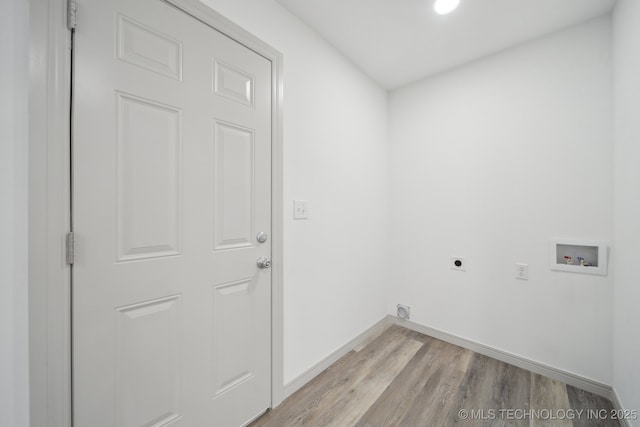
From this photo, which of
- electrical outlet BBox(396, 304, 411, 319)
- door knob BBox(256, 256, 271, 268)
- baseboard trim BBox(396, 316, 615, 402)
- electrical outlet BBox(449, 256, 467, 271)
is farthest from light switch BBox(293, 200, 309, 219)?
baseboard trim BBox(396, 316, 615, 402)

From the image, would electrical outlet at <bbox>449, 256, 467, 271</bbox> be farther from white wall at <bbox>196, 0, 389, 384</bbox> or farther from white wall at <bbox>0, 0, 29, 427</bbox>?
white wall at <bbox>0, 0, 29, 427</bbox>

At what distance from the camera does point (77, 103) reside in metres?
0.86

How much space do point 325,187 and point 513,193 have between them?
1516mm

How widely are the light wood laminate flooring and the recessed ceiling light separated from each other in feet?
8.41

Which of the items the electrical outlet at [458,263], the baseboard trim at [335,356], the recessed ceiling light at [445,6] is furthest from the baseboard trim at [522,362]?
the recessed ceiling light at [445,6]

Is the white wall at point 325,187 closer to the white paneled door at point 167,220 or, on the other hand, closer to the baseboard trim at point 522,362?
the white paneled door at point 167,220

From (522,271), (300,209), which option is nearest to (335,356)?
(300,209)

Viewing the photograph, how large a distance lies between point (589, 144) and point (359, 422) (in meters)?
2.36

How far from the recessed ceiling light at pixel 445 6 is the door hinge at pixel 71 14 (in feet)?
6.12

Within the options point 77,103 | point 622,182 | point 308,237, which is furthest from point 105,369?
point 622,182

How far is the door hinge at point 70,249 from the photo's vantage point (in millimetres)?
837

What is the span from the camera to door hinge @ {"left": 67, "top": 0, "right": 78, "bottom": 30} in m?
0.84

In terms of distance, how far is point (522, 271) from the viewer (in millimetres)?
1919

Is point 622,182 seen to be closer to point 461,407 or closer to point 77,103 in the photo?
point 461,407
